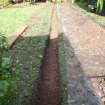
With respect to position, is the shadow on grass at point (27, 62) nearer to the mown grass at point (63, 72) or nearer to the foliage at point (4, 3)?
the mown grass at point (63, 72)

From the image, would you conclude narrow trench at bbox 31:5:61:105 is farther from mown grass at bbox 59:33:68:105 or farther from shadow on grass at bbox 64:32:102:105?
shadow on grass at bbox 64:32:102:105

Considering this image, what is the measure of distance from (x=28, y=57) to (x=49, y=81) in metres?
2.04

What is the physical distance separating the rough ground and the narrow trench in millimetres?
445

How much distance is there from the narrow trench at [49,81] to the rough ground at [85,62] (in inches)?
17.5

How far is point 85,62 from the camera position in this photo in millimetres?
9516

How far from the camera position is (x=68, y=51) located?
1120 centimetres

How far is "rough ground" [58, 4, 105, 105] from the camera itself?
699 centimetres

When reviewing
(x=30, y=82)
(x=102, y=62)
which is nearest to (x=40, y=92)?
(x=30, y=82)

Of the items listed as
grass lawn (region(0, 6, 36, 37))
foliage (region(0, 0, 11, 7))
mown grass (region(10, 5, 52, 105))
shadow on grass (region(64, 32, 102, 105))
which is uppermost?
shadow on grass (region(64, 32, 102, 105))

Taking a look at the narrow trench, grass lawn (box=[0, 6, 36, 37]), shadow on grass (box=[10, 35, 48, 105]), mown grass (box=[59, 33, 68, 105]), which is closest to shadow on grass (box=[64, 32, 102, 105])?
mown grass (box=[59, 33, 68, 105])

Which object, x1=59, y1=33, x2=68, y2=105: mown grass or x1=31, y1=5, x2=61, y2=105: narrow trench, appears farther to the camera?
x1=31, y1=5, x2=61, y2=105: narrow trench

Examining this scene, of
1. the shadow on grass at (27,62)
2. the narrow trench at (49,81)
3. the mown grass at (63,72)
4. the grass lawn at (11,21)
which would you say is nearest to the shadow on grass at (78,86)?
→ the mown grass at (63,72)

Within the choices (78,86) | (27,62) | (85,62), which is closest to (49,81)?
(85,62)

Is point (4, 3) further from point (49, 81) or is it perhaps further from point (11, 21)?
point (49, 81)
